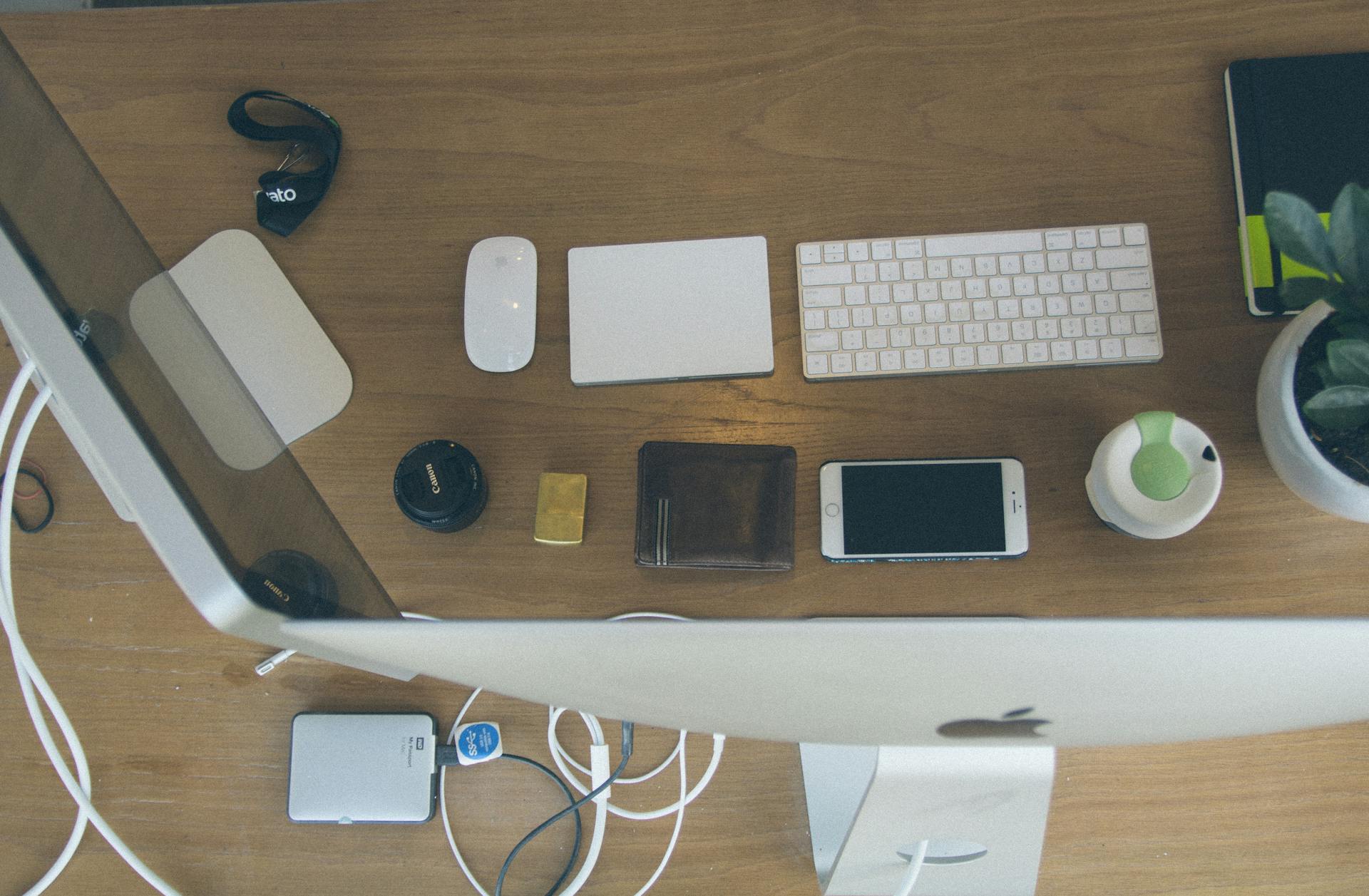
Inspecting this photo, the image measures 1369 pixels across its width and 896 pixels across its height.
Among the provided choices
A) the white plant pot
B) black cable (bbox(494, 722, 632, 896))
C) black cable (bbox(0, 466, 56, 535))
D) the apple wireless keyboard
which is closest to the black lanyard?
black cable (bbox(0, 466, 56, 535))

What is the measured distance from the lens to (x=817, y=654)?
0.43 m

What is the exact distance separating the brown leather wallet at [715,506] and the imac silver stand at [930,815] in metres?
0.18

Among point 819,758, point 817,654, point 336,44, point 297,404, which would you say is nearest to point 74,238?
point 297,404

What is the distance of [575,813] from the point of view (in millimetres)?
791

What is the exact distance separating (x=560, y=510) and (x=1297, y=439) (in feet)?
1.91

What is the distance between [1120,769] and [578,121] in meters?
0.76

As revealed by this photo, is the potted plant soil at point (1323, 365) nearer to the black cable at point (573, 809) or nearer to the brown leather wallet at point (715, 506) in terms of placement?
the brown leather wallet at point (715, 506)

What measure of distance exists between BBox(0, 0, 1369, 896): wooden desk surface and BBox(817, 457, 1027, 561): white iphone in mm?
21

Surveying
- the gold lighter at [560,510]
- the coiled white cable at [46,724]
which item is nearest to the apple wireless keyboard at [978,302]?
the gold lighter at [560,510]

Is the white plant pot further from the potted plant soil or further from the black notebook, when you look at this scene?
the black notebook

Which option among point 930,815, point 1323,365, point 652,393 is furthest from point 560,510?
point 1323,365

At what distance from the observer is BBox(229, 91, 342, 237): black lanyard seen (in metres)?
0.83

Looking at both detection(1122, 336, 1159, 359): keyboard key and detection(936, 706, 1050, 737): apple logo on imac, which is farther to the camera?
detection(1122, 336, 1159, 359): keyboard key

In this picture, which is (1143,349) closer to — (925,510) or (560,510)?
(925,510)
